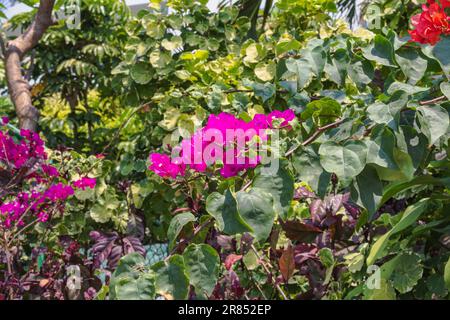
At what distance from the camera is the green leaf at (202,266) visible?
82cm

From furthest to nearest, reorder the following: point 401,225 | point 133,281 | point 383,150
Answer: point 401,225 < point 383,150 < point 133,281

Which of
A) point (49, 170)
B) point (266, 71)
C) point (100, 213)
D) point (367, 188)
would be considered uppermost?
point (367, 188)

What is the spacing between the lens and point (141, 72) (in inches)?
107

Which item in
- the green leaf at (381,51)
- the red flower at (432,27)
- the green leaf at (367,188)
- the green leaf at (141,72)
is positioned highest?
the red flower at (432,27)

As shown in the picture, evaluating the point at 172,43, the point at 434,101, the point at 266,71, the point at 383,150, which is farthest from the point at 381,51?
the point at 172,43

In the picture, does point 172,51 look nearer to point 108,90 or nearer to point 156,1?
point 156,1

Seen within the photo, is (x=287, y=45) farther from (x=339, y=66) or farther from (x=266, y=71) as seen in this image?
(x=339, y=66)

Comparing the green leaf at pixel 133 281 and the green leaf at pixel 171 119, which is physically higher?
the green leaf at pixel 133 281

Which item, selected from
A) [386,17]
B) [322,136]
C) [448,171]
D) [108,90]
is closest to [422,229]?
[448,171]

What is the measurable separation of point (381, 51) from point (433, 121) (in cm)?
24

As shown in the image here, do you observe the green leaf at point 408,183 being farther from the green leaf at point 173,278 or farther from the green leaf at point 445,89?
the green leaf at point 173,278

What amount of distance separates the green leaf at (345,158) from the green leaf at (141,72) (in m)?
1.91

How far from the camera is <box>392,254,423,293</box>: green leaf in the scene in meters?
1.23

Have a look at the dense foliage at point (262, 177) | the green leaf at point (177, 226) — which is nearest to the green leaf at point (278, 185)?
the dense foliage at point (262, 177)
